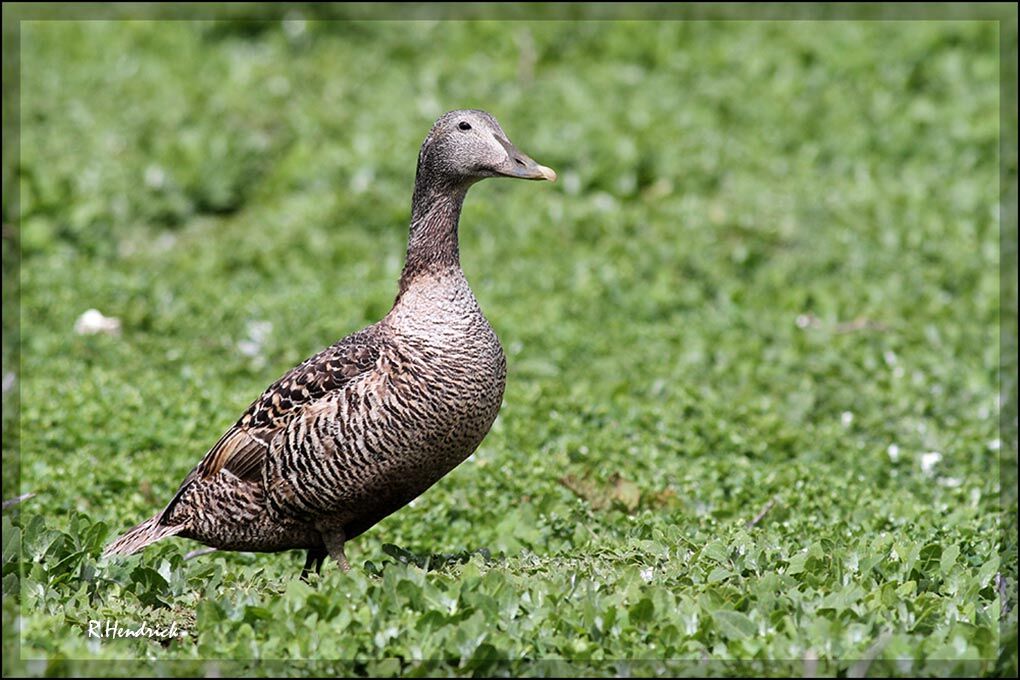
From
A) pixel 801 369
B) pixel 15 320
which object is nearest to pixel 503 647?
pixel 801 369

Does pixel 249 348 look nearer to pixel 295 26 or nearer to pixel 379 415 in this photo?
pixel 379 415

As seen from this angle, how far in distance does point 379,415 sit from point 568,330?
3704mm

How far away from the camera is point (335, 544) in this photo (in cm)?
552

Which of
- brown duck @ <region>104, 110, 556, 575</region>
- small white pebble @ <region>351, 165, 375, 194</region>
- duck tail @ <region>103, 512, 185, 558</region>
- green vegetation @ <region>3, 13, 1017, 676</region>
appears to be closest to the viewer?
green vegetation @ <region>3, 13, 1017, 676</region>

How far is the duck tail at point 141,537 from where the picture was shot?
5.62 meters

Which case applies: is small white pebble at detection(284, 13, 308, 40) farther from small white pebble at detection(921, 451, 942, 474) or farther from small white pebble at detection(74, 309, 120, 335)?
small white pebble at detection(921, 451, 942, 474)

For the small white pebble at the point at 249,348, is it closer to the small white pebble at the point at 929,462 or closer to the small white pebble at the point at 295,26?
the small white pebble at the point at 929,462

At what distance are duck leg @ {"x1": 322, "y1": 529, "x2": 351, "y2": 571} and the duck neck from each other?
3.06 feet

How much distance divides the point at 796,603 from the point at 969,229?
20.1ft

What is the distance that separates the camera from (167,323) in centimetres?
888

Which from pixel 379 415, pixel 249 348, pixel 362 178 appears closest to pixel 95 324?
pixel 249 348

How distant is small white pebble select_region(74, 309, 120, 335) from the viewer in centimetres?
871

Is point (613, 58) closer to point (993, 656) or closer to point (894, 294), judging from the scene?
point (894, 294)

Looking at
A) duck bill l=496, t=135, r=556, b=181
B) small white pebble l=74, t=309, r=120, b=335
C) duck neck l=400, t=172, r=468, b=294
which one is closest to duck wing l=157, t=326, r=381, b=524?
duck neck l=400, t=172, r=468, b=294
